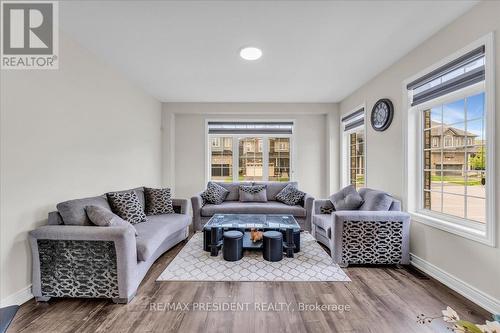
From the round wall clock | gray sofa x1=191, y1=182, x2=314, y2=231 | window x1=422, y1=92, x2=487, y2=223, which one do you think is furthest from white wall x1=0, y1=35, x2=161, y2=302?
window x1=422, y1=92, x2=487, y2=223

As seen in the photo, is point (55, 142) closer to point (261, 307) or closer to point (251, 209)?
point (261, 307)

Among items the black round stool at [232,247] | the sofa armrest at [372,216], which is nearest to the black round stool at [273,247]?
the black round stool at [232,247]

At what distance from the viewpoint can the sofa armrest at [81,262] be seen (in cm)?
211

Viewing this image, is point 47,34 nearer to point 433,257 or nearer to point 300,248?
point 300,248

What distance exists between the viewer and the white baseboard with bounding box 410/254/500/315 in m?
1.99

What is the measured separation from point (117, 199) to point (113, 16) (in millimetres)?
2022

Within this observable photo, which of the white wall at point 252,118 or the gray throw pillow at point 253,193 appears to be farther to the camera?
the white wall at point 252,118

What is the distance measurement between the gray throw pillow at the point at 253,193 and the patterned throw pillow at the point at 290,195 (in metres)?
0.31

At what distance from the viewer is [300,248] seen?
3.43 metres

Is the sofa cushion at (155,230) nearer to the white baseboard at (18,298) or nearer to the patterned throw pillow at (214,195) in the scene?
the patterned throw pillow at (214,195)

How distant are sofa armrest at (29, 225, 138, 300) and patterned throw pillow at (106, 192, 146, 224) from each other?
31.0 inches

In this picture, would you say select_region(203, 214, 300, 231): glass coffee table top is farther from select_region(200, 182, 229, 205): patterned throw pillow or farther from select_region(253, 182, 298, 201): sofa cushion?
select_region(253, 182, 298, 201): sofa cushion

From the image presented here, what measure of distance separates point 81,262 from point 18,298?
61 centimetres

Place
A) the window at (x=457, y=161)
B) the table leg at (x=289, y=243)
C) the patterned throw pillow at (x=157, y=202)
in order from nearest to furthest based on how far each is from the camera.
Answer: the window at (x=457, y=161), the table leg at (x=289, y=243), the patterned throw pillow at (x=157, y=202)
